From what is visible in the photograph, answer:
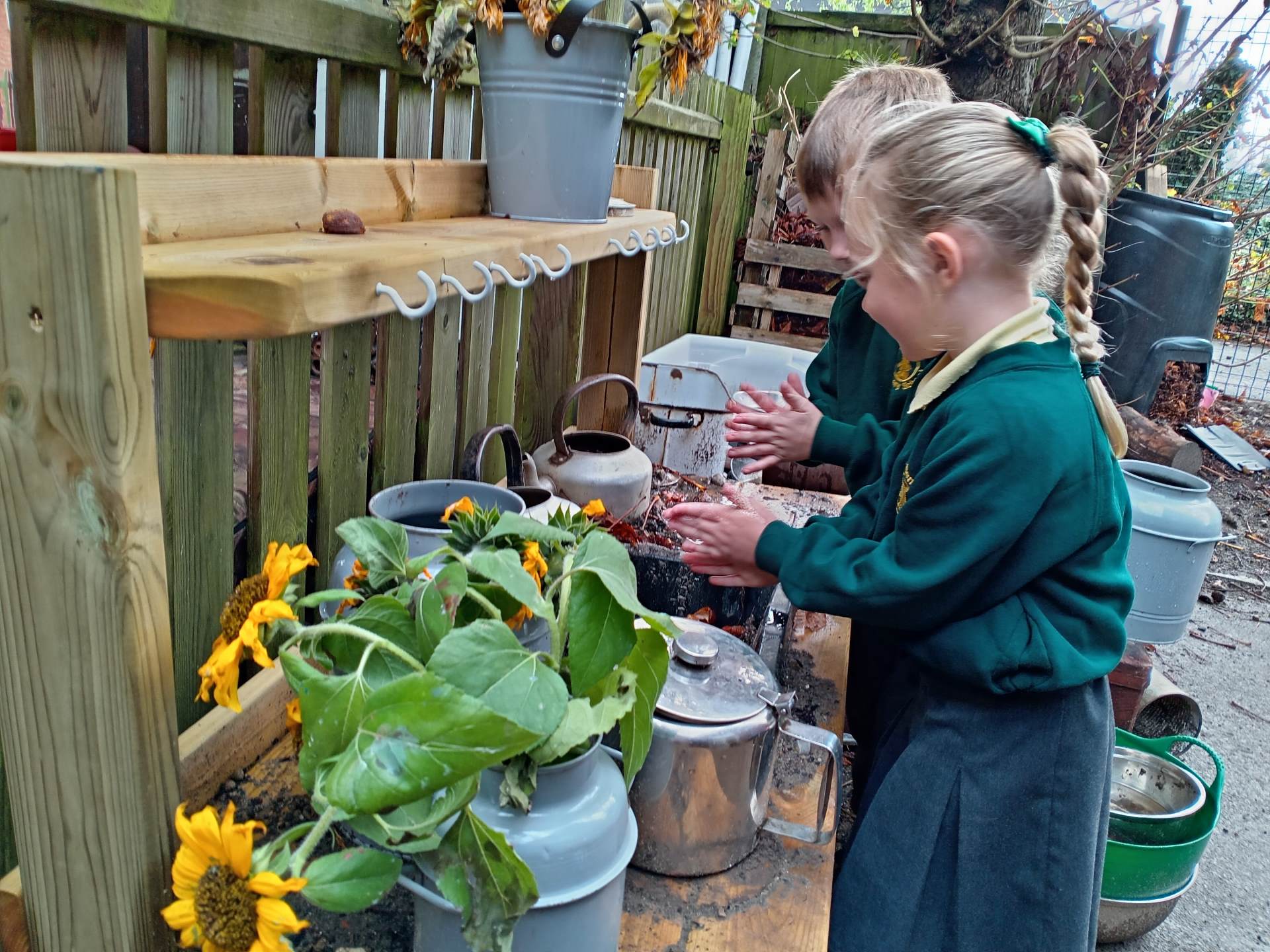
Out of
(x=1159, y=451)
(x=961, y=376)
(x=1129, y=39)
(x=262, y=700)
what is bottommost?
(x=1159, y=451)

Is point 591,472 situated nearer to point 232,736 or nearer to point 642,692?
point 232,736

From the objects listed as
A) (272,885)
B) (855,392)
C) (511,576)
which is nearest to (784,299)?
(855,392)

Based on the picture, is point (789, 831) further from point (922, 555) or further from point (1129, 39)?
point (1129, 39)

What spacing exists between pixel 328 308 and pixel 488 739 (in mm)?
392

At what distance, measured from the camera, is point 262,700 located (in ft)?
4.44

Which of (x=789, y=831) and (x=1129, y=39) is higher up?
(x=1129, y=39)

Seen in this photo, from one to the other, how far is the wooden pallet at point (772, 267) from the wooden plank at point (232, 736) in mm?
3983

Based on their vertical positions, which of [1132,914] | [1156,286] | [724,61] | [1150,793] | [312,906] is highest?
[724,61]

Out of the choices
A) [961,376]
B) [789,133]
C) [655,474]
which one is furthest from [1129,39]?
[961,376]

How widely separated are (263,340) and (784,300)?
4.02 meters

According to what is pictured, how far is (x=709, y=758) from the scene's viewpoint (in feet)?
3.75

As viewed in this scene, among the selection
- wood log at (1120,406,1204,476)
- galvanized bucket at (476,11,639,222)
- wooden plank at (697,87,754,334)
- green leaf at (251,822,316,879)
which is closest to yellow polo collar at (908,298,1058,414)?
galvanized bucket at (476,11,639,222)

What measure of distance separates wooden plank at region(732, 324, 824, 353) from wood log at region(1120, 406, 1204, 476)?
1.54m

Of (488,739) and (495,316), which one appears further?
(495,316)
